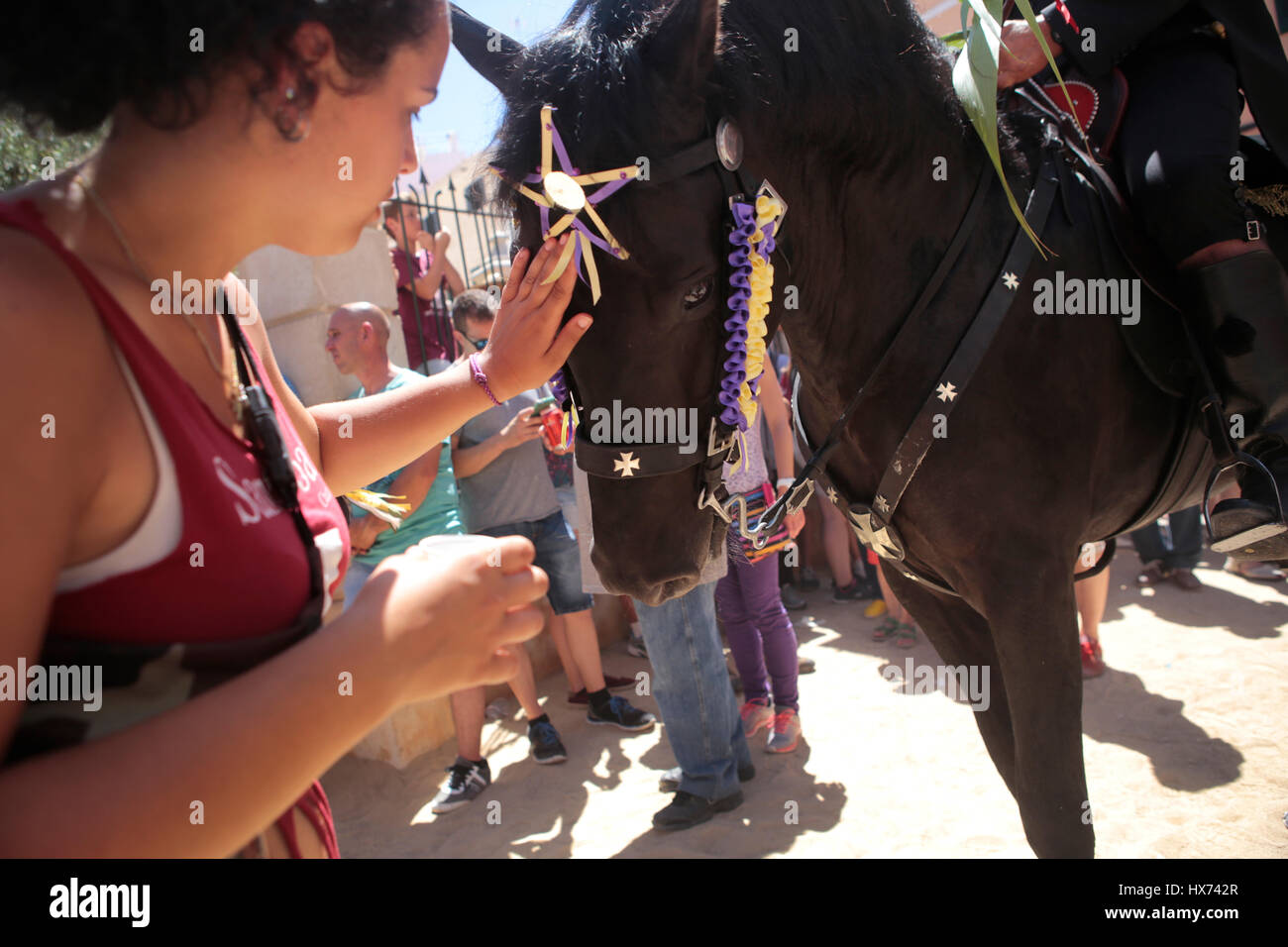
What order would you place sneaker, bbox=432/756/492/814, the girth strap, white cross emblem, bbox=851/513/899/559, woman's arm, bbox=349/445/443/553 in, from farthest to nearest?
sneaker, bbox=432/756/492/814
woman's arm, bbox=349/445/443/553
white cross emblem, bbox=851/513/899/559
the girth strap

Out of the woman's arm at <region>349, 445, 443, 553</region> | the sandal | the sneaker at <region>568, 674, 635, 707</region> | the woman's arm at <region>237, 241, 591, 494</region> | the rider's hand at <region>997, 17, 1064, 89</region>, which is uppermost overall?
the rider's hand at <region>997, 17, 1064, 89</region>

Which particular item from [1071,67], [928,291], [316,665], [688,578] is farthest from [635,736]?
[316,665]

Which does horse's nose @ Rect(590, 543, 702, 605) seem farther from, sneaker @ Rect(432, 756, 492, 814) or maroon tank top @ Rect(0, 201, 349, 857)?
sneaker @ Rect(432, 756, 492, 814)

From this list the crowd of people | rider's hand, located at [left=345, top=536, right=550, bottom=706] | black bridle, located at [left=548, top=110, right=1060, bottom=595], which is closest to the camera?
the crowd of people

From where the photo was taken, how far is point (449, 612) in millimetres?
902

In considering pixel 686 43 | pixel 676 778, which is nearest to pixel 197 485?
pixel 686 43

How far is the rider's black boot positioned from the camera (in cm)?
196

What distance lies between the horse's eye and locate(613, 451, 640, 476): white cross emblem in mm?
369

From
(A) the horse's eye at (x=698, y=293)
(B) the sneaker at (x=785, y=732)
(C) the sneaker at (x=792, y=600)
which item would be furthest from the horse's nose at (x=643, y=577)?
(C) the sneaker at (x=792, y=600)

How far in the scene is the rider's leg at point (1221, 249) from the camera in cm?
197

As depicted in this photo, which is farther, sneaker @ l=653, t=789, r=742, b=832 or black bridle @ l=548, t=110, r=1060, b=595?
sneaker @ l=653, t=789, r=742, b=832

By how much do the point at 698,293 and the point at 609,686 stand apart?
15.1ft

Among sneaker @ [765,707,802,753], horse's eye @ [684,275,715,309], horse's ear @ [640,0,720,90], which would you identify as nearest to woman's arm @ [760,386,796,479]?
sneaker @ [765,707,802,753]
